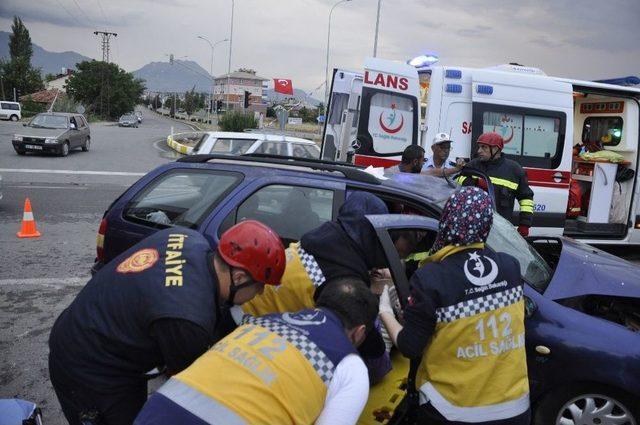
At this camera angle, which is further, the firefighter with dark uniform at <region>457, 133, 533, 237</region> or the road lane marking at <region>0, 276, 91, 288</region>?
the road lane marking at <region>0, 276, 91, 288</region>

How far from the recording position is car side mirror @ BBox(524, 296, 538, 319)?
2826mm

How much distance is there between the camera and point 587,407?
282 centimetres

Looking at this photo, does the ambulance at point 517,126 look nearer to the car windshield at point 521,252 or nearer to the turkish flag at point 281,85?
the car windshield at point 521,252

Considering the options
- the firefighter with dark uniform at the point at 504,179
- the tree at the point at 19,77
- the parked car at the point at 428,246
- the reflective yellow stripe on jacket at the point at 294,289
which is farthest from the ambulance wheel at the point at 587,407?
the tree at the point at 19,77

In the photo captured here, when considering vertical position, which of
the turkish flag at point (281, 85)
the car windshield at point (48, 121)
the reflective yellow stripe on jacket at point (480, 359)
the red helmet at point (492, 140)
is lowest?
the reflective yellow stripe on jacket at point (480, 359)

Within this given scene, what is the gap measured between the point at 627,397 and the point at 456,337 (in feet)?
4.34

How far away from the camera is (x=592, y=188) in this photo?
307 inches

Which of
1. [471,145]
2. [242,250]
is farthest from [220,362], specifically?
[471,145]

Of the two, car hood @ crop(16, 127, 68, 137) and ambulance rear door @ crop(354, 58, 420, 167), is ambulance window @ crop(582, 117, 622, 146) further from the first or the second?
car hood @ crop(16, 127, 68, 137)

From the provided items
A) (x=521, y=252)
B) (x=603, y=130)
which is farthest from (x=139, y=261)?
(x=603, y=130)

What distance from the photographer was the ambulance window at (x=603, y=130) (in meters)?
8.03

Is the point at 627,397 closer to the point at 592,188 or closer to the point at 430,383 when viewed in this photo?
the point at 430,383

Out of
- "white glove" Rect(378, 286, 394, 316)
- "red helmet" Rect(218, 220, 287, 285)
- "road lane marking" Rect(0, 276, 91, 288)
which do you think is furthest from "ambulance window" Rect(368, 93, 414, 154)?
"red helmet" Rect(218, 220, 287, 285)

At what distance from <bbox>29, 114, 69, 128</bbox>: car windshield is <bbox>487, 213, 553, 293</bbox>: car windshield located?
18635mm
